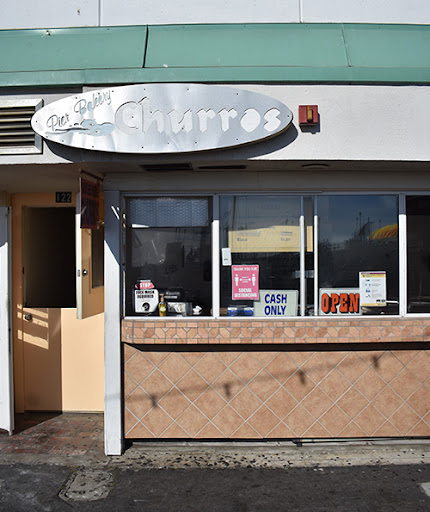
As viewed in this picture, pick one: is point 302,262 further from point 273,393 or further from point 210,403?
point 210,403

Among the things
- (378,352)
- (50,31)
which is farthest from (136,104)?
(378,352)

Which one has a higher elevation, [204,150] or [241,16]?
[241,16]

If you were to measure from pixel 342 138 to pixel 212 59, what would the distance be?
156 centimetres

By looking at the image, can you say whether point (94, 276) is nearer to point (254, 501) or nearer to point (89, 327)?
point (89, 327)

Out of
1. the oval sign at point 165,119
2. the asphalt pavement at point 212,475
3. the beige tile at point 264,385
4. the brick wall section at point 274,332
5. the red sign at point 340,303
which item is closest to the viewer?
the asphalt pavement at point 212,475

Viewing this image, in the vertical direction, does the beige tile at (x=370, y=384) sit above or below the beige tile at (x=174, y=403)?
above

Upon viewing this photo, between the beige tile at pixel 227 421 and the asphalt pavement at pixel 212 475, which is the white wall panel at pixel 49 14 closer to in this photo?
the beige tile at pixel 227 421

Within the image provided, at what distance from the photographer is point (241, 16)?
5.19 m

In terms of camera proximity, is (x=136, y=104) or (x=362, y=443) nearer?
(x=136, y=104)

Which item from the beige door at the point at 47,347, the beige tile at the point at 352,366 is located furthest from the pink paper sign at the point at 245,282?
the beige door at the point at 47,347

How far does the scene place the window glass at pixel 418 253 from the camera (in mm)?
5281

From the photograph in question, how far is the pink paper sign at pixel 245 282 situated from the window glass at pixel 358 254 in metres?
0.74

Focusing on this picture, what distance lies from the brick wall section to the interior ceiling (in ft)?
5.47

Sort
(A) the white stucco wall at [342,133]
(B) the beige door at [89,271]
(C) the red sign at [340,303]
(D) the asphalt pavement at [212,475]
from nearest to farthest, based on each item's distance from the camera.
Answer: (D) the asphalt pavement at [212,475] → (A) the white stucco wall at [342,133] → (C) the red sign at [340,303] → (B) the beige door at [89,271]
